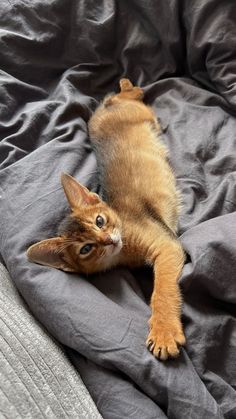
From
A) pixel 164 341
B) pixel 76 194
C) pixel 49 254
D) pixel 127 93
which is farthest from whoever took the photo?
pixel 127 93

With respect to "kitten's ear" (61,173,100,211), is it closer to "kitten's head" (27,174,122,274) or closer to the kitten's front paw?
"kitten's head" (27,174,122,274)

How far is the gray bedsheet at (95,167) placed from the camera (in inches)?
46.2

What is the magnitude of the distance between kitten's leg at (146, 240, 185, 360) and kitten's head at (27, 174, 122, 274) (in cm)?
16

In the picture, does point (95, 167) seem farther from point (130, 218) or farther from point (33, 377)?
point (33, 377)

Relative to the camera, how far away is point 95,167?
169 centimetres

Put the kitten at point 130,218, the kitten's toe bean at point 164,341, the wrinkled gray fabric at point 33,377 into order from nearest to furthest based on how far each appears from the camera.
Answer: the wrinkled gray fabric at point 33,377
the kitten's toe bean at point 164,341
the kitten at point 130,218

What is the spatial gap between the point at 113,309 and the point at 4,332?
0.97 feet

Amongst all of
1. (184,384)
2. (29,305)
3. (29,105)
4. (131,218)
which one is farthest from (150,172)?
(184,384)

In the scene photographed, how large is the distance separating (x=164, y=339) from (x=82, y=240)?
0.43 metres

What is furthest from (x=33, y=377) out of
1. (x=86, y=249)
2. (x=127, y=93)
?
(x=127, y=93)

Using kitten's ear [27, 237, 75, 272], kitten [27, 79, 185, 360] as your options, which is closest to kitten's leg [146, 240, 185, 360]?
kitten [27, 79, 185, 360]

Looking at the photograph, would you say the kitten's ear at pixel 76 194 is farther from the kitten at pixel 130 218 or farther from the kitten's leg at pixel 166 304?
the kitten's leg at pixel 166 304

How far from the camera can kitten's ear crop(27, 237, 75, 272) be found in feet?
4.43

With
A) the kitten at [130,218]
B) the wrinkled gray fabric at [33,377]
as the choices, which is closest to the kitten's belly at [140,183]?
the kitten at [130,218]
